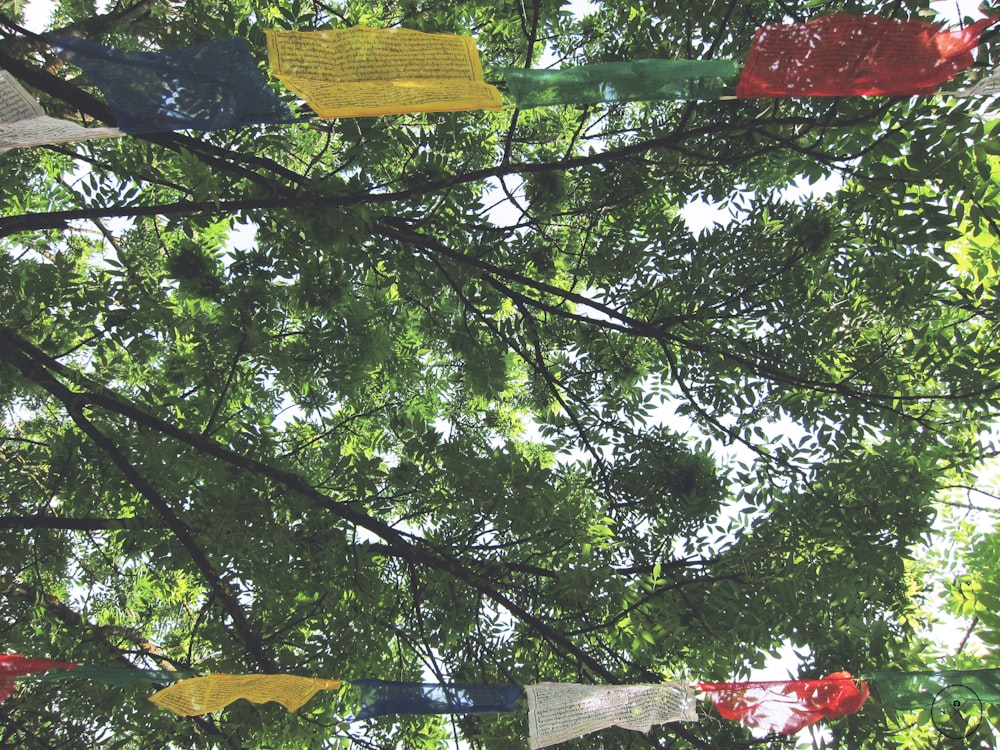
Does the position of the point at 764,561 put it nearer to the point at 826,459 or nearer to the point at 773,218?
the point at 826,459

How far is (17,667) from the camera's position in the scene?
10.6ft

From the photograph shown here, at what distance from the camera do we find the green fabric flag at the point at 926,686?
10.5ft

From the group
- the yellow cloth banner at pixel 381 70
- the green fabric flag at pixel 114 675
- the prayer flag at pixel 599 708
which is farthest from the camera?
the green fabric flag at pixel 114 675

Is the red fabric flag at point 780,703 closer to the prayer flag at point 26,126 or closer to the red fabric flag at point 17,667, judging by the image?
the red fabric flag at point 17,667

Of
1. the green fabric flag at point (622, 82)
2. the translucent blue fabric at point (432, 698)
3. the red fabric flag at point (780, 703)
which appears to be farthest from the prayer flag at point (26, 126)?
the red fabric flag at point (780, 703)

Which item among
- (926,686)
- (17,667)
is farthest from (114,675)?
(926,686)

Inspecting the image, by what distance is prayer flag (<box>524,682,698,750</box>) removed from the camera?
3.06 metres

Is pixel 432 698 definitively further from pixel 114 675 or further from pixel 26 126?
pixel 26 126

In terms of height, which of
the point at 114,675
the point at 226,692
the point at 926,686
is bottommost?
the point at 926,686

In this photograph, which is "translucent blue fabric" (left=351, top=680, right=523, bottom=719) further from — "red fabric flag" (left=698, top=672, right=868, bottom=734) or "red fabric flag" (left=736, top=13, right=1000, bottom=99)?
"red fabric flag" (left=736, top=13, right=1000, bottom=99)

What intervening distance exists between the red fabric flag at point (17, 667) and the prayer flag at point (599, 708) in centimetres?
224

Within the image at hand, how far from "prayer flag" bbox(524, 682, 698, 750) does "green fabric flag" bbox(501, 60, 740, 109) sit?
2529 millimetres

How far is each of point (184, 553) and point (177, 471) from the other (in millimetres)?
460

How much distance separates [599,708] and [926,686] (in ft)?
5.05
